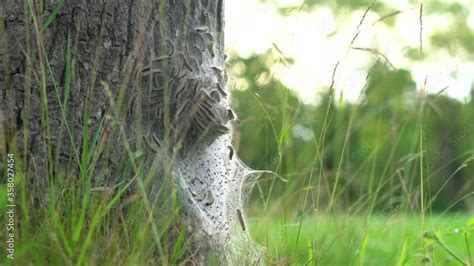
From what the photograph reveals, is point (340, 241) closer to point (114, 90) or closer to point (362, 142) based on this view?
point (114, 90)

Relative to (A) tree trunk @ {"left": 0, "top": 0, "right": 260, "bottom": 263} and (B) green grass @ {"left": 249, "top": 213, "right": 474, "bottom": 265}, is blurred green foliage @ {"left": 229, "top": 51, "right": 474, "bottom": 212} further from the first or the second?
(A) tree trunk @ {"left": 0, "top": 0, "right": 260, "bottom": 263}

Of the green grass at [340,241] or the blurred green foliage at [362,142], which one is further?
the blurred green foliage at [362,142]

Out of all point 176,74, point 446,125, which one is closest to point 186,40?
point 176,74

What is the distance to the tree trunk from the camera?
1.97 metres

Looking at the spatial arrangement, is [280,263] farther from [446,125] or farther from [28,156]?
[446,125]

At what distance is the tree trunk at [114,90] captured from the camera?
77.5 inches

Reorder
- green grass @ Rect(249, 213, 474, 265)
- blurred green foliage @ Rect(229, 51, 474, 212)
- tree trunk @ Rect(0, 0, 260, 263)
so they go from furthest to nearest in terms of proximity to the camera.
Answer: blurred green foliage @ Rect(229, 51, 474, 212) < green grass @ Rect(249, 213, 474, 265) < tree trunk @ Rect(0, 0, 260, 263)

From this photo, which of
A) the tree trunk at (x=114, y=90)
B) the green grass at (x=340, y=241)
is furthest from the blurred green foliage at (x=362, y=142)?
the tree trunk at (x=114, y=90)

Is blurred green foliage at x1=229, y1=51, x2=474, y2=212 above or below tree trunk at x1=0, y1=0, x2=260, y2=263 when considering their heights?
below

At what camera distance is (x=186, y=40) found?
2152 millimetres

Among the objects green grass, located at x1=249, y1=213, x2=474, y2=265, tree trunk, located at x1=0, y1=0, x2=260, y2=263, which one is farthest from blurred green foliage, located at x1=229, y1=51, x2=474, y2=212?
tree trunk, located at x1=0, y1=0, x2=260, y2=263

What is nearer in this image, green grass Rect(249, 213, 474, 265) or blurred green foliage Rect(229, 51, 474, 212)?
green grass Rect(249, 213, 474, 265)

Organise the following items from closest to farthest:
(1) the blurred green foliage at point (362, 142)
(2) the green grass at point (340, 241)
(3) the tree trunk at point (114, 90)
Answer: (3) the tree trunk at point (114, 90) → (2) the green grass at point (340, 241) → (1) the blurred green foliage at point (362, 142)

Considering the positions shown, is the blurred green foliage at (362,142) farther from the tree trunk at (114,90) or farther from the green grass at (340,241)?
the tree trunk at (114,90)
